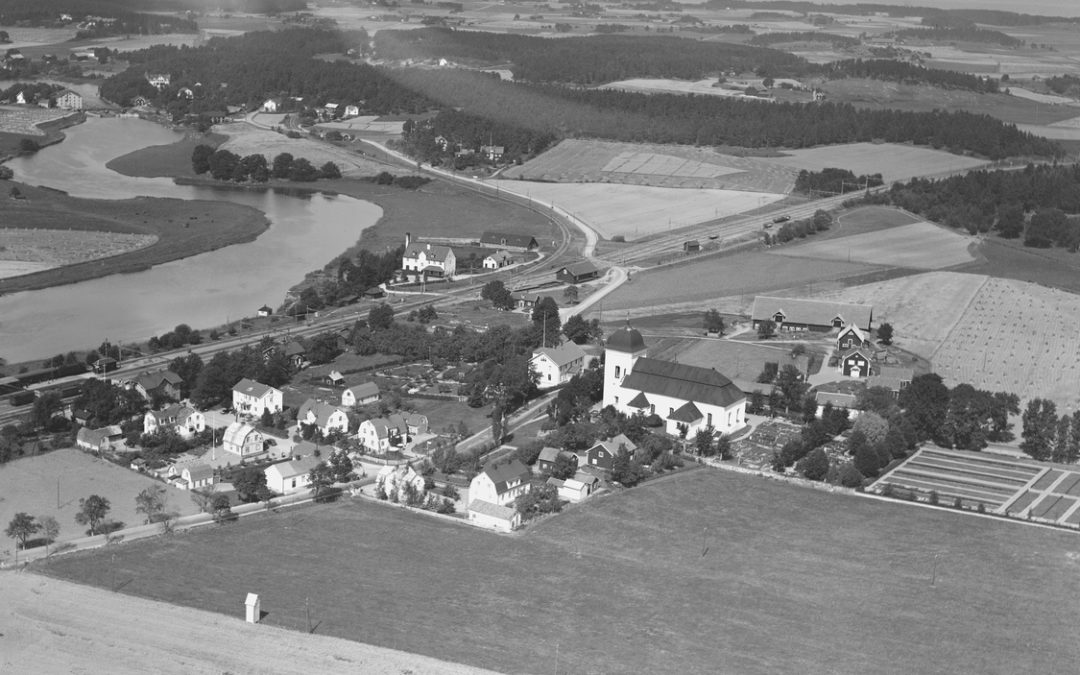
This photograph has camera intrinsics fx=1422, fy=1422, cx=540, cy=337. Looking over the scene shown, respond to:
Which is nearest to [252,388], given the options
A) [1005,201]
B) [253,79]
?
[1005,201]

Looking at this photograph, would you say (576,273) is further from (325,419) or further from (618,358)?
(325,419)

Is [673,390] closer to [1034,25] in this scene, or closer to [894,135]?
[894,135]

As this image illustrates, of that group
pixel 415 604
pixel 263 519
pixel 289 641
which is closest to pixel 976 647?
pixel 415 604

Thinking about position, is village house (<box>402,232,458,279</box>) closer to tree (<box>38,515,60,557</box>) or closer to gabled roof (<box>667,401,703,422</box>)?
gabled roof (<box>667,401,703,422</box>)

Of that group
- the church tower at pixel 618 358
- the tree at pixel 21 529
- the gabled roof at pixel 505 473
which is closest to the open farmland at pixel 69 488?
the tree at pixel 21 529

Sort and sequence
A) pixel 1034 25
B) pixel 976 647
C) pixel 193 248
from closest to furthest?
pixel 976 647
pixel 193 248
pixel 1034 25

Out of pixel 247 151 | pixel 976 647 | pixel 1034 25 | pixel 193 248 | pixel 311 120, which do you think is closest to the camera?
pixel 976 647
